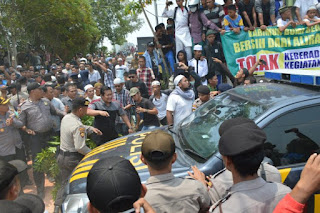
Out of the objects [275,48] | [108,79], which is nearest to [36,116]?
[108,79]

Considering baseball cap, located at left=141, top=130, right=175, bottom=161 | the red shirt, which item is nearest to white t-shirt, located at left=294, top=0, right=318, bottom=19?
baseball cap, located at left=141, top=130, right=175, bottom=161

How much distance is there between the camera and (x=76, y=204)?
8.81 ft

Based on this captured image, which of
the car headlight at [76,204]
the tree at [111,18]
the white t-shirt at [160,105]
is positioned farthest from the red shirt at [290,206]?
the tree at [111,18]

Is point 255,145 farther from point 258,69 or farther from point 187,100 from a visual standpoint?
point 258,69

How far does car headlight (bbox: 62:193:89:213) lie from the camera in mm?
2625

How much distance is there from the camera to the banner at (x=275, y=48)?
6770 millimetres

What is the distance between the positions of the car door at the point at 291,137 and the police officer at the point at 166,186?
1.02 meters

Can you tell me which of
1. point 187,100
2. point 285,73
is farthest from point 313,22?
point 285,73

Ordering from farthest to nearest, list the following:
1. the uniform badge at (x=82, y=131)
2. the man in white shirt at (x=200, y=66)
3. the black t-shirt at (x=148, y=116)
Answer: the man in white shirt at (x=200, y=66)
the black t-shirt at (x=148, y=116)
the uniform badge at (x=82, y=131)

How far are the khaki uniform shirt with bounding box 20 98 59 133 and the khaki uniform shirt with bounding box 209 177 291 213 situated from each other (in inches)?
161

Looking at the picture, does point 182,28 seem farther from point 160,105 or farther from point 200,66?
point 160,105

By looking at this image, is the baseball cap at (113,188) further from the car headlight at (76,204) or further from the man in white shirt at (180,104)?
the man in white shirt at (180,104)

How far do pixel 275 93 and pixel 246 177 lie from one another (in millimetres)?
1723

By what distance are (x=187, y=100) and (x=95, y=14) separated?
30164 millimetres
